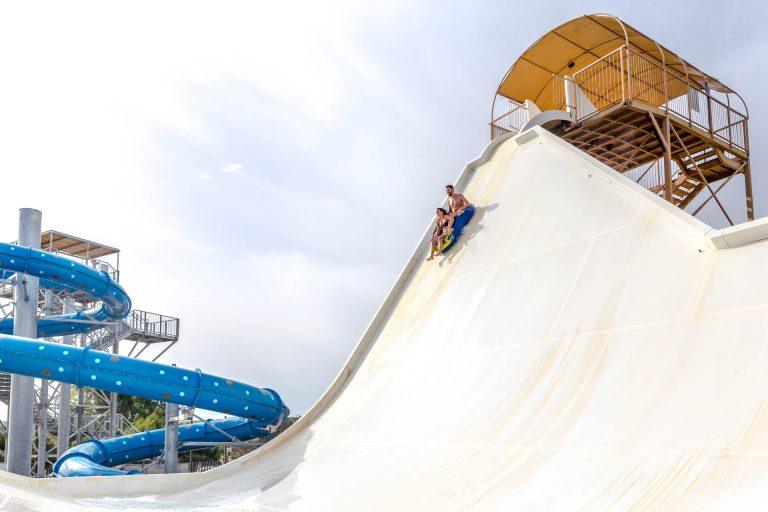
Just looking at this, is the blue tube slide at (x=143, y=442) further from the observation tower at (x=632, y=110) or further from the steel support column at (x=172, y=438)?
the observation tower at (x=632, y=110)

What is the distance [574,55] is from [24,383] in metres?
14.3

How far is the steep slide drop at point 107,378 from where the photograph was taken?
12789 mm

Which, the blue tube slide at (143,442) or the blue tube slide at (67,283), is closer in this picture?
the blue tube slide at (67,283)

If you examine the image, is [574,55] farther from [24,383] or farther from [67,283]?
[24,383]

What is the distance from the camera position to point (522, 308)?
Answer: 8078 mm

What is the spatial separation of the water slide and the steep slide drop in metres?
3.24

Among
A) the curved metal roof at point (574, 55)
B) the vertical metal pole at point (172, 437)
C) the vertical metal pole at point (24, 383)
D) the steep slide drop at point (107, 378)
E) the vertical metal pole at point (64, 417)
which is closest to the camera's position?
the steep slide drop at point (107, 378)

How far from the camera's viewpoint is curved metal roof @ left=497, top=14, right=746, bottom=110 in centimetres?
1423

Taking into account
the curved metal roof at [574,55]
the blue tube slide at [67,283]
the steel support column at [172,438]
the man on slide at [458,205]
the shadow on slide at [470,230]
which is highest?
the curved metal roof at [574,55]

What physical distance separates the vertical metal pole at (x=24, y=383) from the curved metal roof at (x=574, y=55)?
1150 centimetres

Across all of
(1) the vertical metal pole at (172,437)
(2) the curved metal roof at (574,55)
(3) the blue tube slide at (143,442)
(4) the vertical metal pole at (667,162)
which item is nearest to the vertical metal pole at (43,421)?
(3) the blue tube slide at (143,442)

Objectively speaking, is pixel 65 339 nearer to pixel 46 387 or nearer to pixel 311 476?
pixel 46 387

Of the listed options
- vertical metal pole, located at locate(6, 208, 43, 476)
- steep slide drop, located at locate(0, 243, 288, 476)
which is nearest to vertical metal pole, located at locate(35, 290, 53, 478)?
steep slide drop, located at locate(0, 243, 288, 476)

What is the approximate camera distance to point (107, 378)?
12820 mm
